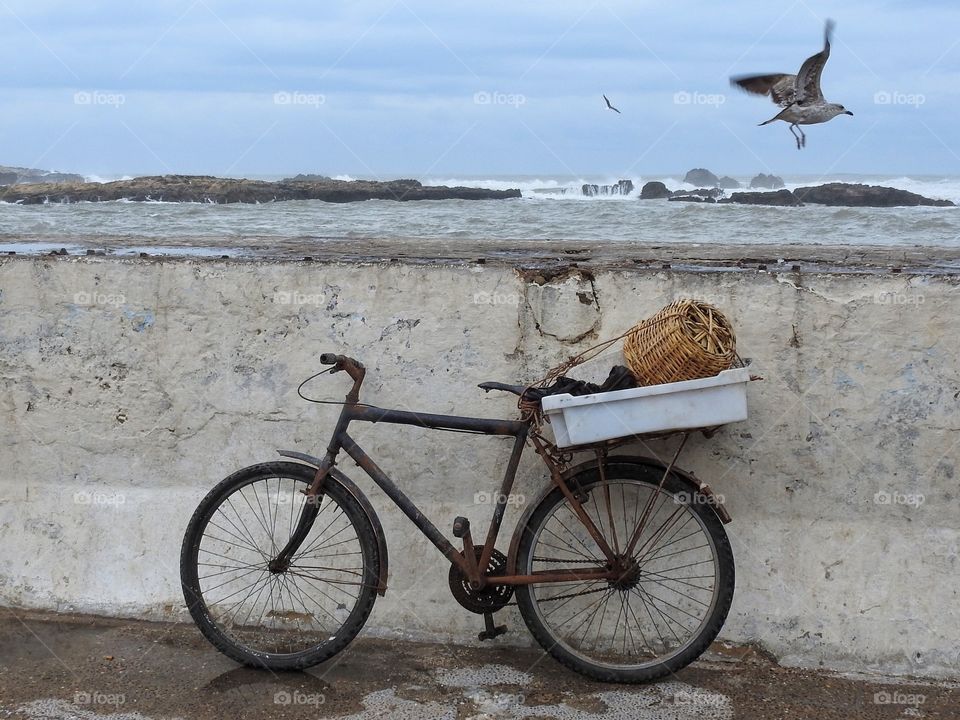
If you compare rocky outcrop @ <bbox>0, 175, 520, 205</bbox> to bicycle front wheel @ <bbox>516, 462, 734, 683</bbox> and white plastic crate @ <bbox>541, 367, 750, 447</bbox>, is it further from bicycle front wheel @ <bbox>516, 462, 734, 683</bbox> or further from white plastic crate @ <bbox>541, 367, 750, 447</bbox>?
white plastic crate @ <bbox>541, 367, 750, 447</bbox>

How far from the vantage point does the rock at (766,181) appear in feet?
188

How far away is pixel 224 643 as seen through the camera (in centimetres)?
350

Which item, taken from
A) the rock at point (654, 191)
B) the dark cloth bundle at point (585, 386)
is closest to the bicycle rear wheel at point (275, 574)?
the dark cloth bundle at point (585, 386)

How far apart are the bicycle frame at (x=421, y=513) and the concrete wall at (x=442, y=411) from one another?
0.29 metres

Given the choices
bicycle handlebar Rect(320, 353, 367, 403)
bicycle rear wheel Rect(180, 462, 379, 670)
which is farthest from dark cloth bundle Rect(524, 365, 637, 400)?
bicycle rear wheel Rect(180, 462, 379, 670)

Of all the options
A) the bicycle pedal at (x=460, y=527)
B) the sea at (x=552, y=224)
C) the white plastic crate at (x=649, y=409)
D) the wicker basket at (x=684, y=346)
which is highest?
the sea at (x=552, y=224)

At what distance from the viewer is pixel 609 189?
52719mm

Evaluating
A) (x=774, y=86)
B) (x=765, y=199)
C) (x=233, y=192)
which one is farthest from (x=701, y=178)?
(x=774, y=86)

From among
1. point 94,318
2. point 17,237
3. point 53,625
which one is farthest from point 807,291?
point 17,237

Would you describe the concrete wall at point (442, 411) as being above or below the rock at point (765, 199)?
below

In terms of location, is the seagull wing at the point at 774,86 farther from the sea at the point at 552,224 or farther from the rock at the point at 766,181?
the rock at the point at 766,181

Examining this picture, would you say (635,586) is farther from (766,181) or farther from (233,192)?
(766,181)

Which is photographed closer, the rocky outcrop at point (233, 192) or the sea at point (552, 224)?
the sea at point (552, 224)

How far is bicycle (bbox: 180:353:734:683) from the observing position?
3.43 m
